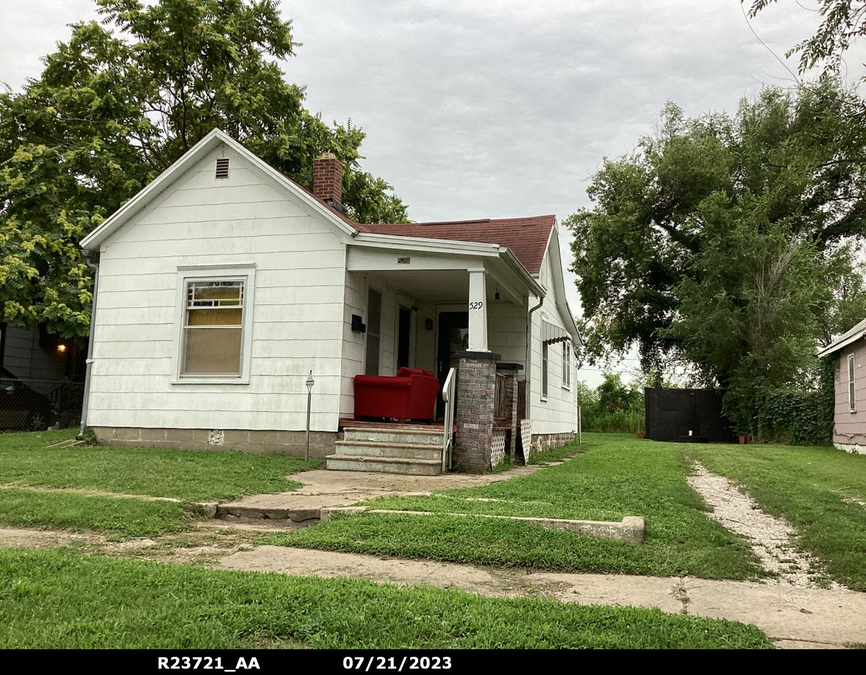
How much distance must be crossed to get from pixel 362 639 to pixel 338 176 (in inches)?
446

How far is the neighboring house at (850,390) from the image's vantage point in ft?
50.0

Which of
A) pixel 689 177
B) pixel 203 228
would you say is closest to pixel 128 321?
pixel 203 228

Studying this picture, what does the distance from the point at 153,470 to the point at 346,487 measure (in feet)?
7.19

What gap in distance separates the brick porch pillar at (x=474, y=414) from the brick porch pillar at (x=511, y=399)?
1.47 meters

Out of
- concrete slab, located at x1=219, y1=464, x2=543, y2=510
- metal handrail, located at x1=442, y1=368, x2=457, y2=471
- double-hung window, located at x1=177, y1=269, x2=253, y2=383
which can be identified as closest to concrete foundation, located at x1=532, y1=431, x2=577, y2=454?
concrete slab, located at x1=219, y1=464, x2=543, y2=510

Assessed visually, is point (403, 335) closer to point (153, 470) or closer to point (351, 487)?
point (351, 487)

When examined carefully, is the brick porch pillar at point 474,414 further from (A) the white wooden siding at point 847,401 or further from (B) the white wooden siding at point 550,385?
(A) the white wooden siding at point 847,401

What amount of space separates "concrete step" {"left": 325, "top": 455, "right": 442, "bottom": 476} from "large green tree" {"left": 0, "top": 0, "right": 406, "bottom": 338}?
8.10 m

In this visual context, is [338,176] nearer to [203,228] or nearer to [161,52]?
[203,228]

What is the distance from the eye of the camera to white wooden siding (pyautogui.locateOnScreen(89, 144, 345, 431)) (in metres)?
10.4

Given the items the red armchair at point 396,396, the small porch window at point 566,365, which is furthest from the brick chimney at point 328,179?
the small porch window at point 566,365

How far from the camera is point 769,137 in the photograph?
27.4 metres

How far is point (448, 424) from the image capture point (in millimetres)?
9297

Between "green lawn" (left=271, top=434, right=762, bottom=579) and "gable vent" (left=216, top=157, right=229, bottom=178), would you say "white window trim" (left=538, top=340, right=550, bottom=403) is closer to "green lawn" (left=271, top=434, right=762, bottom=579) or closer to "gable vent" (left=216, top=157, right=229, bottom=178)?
"gable vent" (left=216, top=157, right=229, bottom=178)
